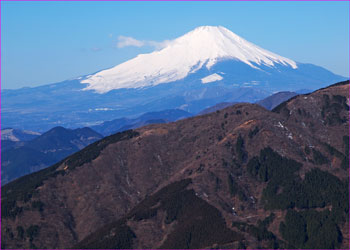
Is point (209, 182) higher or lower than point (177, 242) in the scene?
higher

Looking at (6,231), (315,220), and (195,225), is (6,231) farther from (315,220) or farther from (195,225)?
(315,220)

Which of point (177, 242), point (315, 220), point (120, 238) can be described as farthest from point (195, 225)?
point (315, 220)

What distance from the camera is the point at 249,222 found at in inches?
6816

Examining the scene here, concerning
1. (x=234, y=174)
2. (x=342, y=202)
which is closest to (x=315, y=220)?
(x=342, y=202)

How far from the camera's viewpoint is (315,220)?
16950 centimetres

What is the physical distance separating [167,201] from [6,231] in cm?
5107

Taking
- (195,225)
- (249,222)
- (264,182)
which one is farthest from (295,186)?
(195,225)

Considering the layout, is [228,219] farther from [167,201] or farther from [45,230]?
[45,230]

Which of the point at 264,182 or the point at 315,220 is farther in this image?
the point at 264,182

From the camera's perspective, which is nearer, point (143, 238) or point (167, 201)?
point (143, 238)

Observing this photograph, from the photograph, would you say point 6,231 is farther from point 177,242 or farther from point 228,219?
point 228,219

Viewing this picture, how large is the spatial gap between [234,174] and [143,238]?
4163 cm

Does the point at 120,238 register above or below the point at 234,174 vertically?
below

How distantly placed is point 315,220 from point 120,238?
55359 mm
